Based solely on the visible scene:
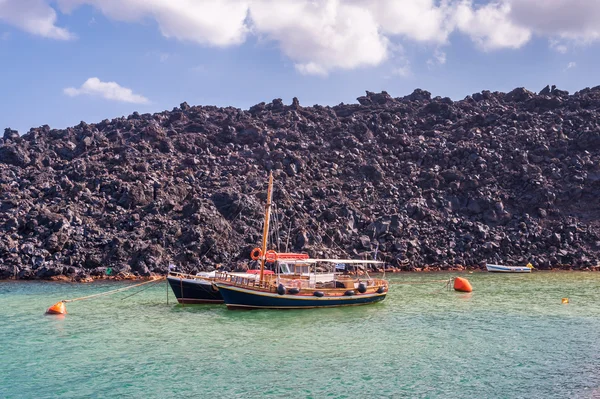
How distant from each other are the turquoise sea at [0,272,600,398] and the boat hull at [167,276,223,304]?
0.83 m

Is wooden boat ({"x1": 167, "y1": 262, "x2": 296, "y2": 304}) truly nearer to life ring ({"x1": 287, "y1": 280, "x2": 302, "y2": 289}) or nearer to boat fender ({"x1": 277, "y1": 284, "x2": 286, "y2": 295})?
life ring ({"x1": 287, "y1": 280, "x2": 302, "y2": 289})

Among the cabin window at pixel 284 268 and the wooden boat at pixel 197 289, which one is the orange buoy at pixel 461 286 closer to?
the cabin window at pixel 284 268

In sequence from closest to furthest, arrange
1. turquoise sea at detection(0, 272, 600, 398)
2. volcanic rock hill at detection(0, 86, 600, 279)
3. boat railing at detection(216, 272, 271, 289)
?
turquoise sea at detection(0, 272, 600, 398) → boat railing at detection(216, 272, 271, 289) → volcanic rock hill at detection(0, 86, 600, 279)

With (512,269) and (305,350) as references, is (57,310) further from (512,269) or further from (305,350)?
(512,269)

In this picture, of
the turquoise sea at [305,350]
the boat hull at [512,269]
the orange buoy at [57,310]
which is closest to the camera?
the turquoise sea at [305,350]

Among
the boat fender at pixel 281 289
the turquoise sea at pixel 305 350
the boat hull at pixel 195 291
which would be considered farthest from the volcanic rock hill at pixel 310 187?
the boat fender at pixel 281 289

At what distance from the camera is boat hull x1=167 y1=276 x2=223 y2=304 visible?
43406mm

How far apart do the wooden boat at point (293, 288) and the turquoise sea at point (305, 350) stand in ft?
3.24

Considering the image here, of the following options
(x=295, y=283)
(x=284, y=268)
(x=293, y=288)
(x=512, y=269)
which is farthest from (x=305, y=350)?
(x=512, y=269)

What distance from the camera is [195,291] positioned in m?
44.0

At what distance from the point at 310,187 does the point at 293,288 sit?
1964 inches

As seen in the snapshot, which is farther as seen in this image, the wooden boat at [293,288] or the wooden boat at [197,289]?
the wooden boat at [197,289]

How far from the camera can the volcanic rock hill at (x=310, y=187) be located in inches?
2776

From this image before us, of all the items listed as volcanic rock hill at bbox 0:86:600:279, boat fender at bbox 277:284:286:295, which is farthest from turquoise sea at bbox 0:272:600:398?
volcanic rock hill at bbox 0:86:600:279
